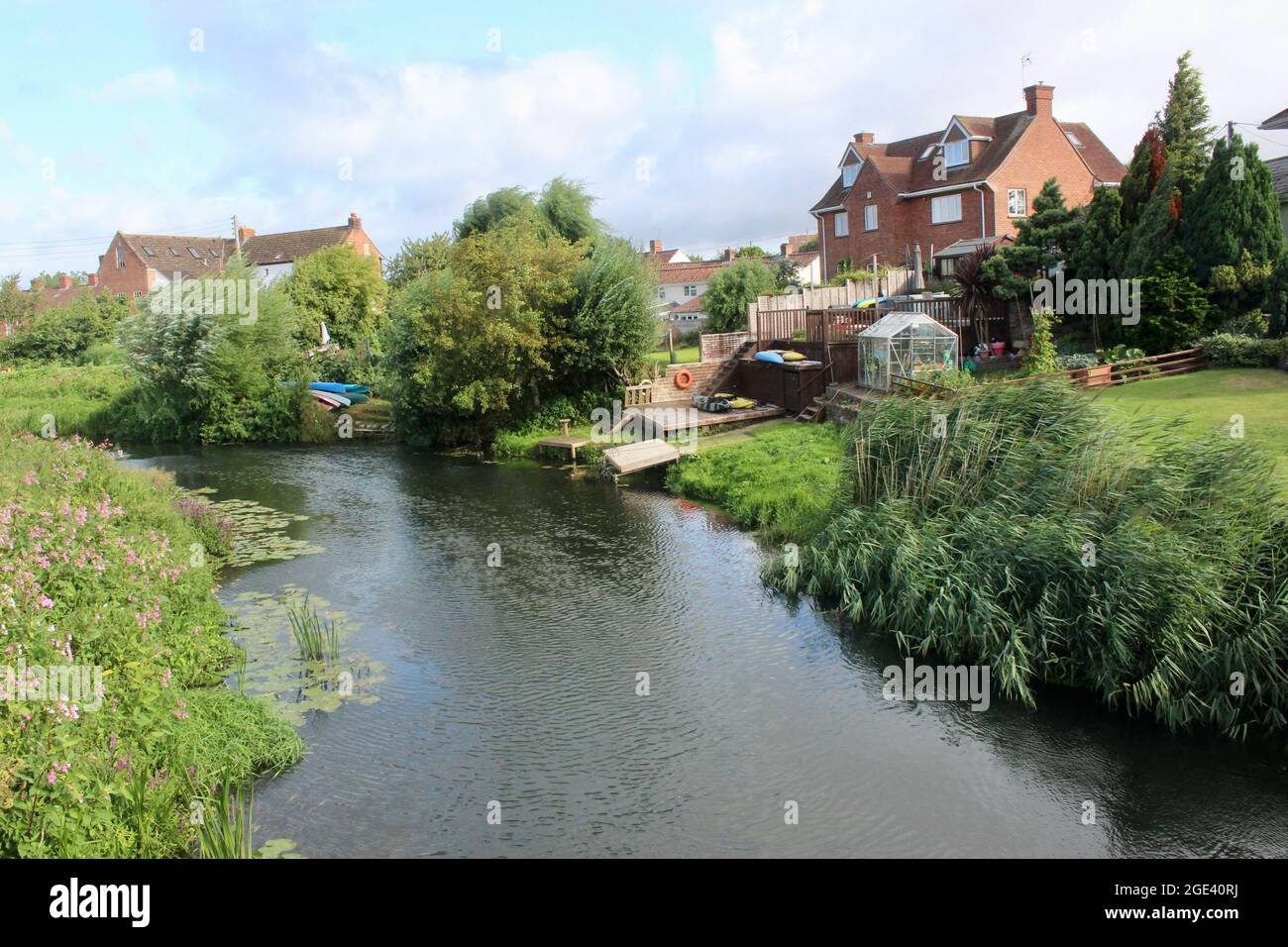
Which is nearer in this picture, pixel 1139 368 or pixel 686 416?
pixel 1139 368

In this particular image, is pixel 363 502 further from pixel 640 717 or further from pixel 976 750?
pixel 976 750

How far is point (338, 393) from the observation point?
4028 cm

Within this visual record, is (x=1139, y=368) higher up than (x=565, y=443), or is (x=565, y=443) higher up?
(x=1139, y=368)

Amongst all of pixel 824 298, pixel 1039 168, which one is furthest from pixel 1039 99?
pixel 824 298

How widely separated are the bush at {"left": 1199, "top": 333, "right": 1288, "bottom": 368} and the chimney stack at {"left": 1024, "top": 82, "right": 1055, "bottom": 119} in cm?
2501

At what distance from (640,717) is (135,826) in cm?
570

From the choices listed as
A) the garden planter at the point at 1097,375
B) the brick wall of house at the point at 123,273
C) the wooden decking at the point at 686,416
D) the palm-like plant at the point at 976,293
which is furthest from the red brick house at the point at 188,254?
the garden planter at the point at 1097,375

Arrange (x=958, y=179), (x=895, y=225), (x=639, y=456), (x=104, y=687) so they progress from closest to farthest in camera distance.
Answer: (x=104, y=687), (x=639, y=456), (x=958, y=179), (x=895, y=225)

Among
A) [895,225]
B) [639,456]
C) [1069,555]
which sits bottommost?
[1069,555]

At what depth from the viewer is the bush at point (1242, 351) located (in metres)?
22.3

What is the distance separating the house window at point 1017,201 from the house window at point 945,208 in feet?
7.17

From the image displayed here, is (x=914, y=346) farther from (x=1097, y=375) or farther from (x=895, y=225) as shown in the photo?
(x=895, y=225)

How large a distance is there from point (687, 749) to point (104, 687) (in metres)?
6.34
